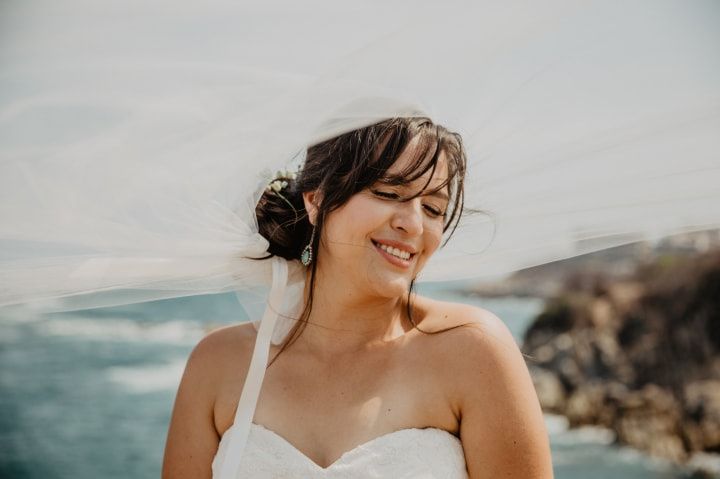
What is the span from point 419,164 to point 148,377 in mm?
20655

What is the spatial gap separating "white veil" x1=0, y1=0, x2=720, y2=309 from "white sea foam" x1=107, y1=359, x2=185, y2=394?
19267mm

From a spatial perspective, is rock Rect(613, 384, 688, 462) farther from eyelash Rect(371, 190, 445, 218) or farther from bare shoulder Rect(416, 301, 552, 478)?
eyelash Rect(371, 190, 445, 218)

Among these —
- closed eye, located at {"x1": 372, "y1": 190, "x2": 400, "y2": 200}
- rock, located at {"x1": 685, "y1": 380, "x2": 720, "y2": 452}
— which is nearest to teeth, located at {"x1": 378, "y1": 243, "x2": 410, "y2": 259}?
closed eye, located at {"x1": 372, "y1": 190, "x2": 400, "y2": 200}

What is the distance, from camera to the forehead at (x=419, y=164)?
7.76ft

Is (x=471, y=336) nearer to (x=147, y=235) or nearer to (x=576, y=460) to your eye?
Result: (x=147, y=235)

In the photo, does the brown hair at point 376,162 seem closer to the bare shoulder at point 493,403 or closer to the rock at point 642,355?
the bare shoulder at point 493,403

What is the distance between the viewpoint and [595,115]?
240cm

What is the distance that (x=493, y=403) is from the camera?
7.72 ft

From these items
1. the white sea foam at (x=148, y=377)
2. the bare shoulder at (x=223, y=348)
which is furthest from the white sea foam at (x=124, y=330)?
the bare shoulder at (x=223, y=348)

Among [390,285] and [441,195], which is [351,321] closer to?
[390,285]

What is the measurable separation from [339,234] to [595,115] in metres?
0.80

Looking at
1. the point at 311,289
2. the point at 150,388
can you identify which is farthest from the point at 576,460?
the point at 311,289

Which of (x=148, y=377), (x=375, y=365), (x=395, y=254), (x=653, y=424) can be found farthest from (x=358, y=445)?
(x=148, y=377)

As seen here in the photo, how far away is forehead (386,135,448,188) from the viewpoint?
237cm
